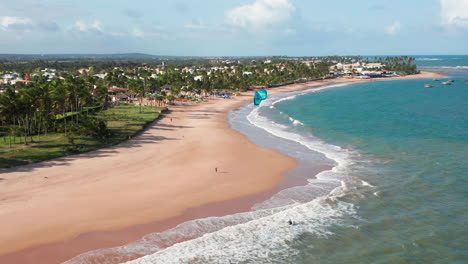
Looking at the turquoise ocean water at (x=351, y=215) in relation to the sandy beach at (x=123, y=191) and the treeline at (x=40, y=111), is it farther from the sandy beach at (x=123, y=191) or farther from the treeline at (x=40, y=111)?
the treeline at (x=40, y=111)

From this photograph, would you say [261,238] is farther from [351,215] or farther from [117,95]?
[117,95]

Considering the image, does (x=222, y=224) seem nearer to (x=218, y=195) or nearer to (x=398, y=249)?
(x=218, y=195)


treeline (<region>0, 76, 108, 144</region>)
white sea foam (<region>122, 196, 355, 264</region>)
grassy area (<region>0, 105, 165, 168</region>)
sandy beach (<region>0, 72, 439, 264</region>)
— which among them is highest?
treeline (<region>0, 76, 108, 144</region>)

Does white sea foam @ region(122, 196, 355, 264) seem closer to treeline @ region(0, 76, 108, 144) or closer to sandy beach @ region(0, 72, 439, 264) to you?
sandy beach @ region(0, 72, 439, 264)

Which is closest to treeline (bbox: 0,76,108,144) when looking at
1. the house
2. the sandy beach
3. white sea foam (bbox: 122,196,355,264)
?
the sandy beach

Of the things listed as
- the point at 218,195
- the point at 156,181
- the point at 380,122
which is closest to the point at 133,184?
the point at 156,181

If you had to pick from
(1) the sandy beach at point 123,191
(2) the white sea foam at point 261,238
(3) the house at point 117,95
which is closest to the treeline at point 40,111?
(1) the sandy beach at point 123,191

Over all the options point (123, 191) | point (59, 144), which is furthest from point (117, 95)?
point (123, 191)
